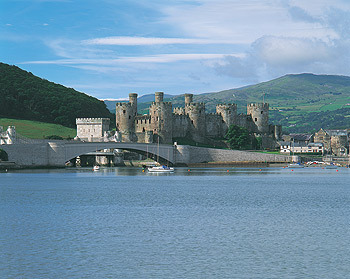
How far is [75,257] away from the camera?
2423 cm

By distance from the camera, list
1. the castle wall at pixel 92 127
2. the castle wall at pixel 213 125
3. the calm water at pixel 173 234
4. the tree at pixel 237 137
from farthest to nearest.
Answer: the castle wall at pixel 213 125 < the tree at pixel 237 137 < the castle wall at pixel 92 127 < the calm water at pixel 173 234

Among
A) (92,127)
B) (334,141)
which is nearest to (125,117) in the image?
(92,127)

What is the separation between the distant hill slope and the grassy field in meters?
4.82

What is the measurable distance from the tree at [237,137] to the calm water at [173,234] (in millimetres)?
49054

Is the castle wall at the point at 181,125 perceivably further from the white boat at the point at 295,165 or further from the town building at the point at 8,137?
the town building at the point at 8,137

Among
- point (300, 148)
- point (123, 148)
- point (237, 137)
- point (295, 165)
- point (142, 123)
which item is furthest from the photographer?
point (300, 148)

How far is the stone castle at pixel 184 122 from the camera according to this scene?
9850 centimetres

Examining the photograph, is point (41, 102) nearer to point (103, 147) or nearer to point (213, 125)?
point (213, 125)

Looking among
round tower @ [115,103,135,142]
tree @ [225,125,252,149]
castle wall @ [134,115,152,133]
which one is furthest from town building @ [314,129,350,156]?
round tower @ [115,103,135,142]

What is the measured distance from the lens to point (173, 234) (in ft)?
95.9

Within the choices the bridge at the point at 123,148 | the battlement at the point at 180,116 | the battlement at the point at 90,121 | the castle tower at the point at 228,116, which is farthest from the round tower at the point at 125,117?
the castle tower at the point at 228,116

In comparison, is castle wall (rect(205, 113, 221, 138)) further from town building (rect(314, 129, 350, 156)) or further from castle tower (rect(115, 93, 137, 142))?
town building (rect(314, 129, 350, 156))

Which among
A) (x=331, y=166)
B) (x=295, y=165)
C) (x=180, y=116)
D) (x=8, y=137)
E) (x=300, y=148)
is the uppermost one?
(x=180, y=116)

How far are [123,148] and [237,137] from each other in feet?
76.8
